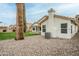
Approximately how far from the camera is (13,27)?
106 inches

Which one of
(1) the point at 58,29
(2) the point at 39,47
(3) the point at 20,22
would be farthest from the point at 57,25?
(3) the point at 20,22

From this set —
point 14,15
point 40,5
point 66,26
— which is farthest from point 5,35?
point 66,26

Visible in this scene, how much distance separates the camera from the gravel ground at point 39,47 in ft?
8.70

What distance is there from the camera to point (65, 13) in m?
2.66

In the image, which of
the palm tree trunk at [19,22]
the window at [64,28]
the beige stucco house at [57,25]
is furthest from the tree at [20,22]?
the window at [64,28]

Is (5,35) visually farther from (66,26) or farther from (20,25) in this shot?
(66,26)

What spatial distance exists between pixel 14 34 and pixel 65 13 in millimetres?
779

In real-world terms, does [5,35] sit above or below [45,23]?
below

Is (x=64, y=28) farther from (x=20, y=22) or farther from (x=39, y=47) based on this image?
(x=20, y=22)

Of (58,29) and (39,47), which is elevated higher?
(58,29)

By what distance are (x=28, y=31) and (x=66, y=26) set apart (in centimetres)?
54

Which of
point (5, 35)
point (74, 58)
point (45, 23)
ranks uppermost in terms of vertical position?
point (45, 23)

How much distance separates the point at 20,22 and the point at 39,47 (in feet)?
1.46

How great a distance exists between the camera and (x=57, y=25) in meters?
2.71
